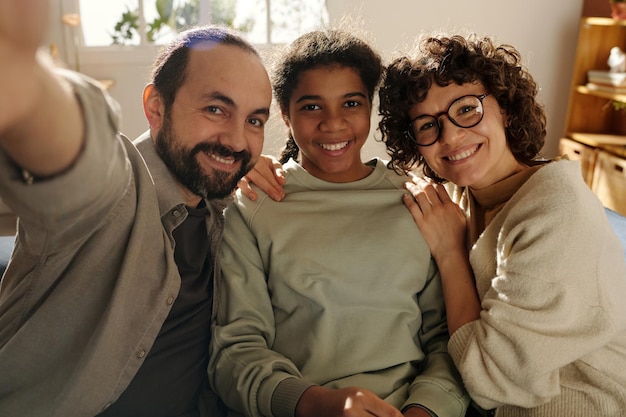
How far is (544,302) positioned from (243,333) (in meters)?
0.65

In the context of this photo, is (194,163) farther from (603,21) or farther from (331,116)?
(603,21)

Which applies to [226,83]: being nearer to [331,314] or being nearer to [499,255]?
[331,314]

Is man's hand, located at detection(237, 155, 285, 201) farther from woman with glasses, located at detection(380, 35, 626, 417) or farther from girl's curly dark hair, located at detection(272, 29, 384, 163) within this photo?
woman with glasses, located at detection(380, 35, 626, 417)

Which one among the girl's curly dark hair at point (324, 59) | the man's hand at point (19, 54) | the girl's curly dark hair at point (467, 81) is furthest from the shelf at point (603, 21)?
the man's hand at point (19, 54)

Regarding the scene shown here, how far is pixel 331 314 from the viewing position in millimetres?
1341

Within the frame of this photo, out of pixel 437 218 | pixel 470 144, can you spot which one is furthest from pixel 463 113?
pixel 437 218

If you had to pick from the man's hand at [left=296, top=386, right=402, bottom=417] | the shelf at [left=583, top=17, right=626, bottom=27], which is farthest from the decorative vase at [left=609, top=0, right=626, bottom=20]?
the man's hand at [left=296, top=386, right=402, bottom=417]

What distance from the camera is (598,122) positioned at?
443cm

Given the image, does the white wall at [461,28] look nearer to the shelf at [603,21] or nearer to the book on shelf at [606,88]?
the shelf at [603,21]

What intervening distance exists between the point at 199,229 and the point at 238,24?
3618mm

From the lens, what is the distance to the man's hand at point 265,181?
1451 millimetres

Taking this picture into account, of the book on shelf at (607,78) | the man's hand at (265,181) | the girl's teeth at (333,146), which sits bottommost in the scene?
the book on shelf at (607,78)

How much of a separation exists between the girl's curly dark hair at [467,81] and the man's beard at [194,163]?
0.43m

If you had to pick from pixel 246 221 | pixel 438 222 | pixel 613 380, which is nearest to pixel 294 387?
pixel 246 221
